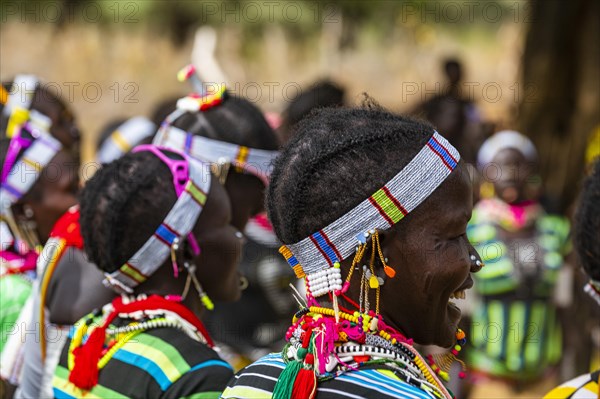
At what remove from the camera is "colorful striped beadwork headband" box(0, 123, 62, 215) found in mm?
4496

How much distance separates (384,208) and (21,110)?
10.5 ft

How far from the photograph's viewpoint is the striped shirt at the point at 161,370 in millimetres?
2832

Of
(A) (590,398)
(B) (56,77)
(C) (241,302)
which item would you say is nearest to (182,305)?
(A) (590,398)

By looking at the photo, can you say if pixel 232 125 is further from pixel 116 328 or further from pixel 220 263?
pixel 116 328

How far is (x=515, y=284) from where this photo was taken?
6.93 m

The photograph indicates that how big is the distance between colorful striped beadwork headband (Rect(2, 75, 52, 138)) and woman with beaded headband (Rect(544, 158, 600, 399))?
121 inches

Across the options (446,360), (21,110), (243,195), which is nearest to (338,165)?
(446,360)

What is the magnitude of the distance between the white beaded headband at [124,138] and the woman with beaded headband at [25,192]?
4.87ft

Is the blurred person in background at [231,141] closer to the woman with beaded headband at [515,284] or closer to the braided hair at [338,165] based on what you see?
the braided hair at [338,165]

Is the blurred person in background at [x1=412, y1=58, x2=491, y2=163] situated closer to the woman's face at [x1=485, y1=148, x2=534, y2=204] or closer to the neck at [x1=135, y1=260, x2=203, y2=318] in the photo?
the woman's face at [x1=485, y1=148, x2=534, y2=204]

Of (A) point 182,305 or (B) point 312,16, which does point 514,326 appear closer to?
(A) point 182,305

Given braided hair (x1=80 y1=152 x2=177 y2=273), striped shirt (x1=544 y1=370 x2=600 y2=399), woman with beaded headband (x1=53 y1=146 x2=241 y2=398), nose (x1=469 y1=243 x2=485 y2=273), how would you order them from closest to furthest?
nose (x1=469 y1=243 x2=485 y2=273), striped shirt (x1=544 y1=370 x2=600 y2=399), woman with beaded headband (x1=53 y1=146 x2=241 y2=398), braided hair (x1=80 y1=152 x2=177 y2=273)

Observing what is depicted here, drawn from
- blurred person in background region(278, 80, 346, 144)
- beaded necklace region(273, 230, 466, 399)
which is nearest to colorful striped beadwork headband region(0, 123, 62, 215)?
blurred person in background region(278, 80, 346, 144)

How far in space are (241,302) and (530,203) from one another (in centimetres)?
262
